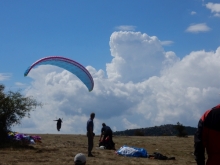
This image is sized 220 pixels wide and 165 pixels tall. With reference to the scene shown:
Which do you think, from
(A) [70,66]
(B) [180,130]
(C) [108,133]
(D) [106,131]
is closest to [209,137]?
(C) [108,133]

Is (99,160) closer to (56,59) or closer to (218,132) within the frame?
(56,59)

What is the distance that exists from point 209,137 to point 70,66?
15051mm

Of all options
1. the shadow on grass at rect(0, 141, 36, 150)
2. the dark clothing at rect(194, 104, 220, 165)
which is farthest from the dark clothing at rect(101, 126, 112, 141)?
the dark clothing at rect(194, 104, 220, 165)

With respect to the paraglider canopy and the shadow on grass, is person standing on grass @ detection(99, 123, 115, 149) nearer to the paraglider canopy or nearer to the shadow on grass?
the paraglider canopy

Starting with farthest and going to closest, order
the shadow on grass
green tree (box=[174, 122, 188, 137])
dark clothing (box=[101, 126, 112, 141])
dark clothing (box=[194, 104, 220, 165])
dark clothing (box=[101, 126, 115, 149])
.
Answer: green tree (box=[174, 122, 188, 137])
dark clothing (box=[101, 126, 112, 141])
dark clothing (box=[101, 126, 115, 149])
the shadow on grass
dark clothing (box=[194, 104, 220, 165])

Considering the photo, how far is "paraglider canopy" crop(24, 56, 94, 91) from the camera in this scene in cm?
1827

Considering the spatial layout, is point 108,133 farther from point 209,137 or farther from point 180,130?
point 180,130

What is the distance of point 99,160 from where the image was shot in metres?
13.3

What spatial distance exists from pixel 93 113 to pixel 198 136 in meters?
10.8

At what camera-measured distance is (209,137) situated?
4.47m

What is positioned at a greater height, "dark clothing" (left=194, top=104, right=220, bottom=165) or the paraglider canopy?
the paraglider canopy

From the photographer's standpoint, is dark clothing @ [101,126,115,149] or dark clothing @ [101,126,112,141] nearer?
dark clothing @ [101,126,115,149]

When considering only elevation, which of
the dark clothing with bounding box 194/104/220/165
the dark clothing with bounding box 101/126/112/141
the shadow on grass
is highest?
the dark clothing with bounding box 101/126/112/141

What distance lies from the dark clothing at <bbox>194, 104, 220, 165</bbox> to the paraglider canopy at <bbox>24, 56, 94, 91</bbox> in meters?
14.4
